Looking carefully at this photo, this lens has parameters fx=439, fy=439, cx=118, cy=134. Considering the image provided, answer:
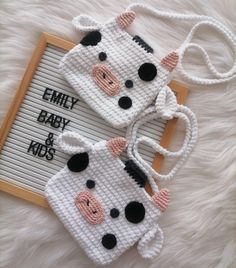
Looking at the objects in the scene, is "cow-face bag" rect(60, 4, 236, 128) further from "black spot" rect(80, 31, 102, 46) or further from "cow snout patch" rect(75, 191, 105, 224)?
"cow snout patch" rect(75, 191, 105, 224)

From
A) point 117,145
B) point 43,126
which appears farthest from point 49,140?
point 117,145

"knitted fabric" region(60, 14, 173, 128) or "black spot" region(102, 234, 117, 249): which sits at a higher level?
"knitted fabric" region(60, 14, 173, 128)

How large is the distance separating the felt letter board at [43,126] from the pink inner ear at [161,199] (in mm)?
58

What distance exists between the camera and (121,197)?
0.85 metres

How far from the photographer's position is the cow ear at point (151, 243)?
85 cm

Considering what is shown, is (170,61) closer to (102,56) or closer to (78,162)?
(102,56)

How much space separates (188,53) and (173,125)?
0.16 metres

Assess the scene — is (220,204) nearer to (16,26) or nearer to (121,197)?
(121,197)

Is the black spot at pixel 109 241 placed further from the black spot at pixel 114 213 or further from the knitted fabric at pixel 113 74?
the knitted fabric at pixel 113 74

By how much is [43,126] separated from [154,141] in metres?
0.22

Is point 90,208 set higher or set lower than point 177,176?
lower

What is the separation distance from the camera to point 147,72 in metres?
0.86

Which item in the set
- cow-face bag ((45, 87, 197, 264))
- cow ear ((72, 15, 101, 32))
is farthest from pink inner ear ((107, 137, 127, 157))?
cow ear ((72, 15, 101, 32))

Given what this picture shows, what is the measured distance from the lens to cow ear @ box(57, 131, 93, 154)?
0.85 metres
